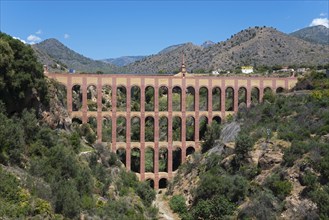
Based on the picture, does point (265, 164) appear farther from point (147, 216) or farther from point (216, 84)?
point (216, 84)

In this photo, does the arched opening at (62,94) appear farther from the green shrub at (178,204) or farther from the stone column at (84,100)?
the green shrub at (178,204)

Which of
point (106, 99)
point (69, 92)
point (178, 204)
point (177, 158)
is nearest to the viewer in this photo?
point (178, 204)

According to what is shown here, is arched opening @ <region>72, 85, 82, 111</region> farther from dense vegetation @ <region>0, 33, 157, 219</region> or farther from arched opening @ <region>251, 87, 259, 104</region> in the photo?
arched opening @ <region>251, 87, 259, 104</region>

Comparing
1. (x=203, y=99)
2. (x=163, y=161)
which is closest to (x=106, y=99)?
(x=203, y=99)

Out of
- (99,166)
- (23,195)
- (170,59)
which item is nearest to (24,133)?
(99,166)

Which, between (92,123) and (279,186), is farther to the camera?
(92,123)

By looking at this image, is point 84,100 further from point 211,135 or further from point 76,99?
point 211,135

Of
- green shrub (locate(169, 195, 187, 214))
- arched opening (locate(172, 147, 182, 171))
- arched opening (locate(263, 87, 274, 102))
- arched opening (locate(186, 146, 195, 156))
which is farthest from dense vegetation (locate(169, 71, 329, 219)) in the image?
arched opening (locate(172, 147, 182, 171))
